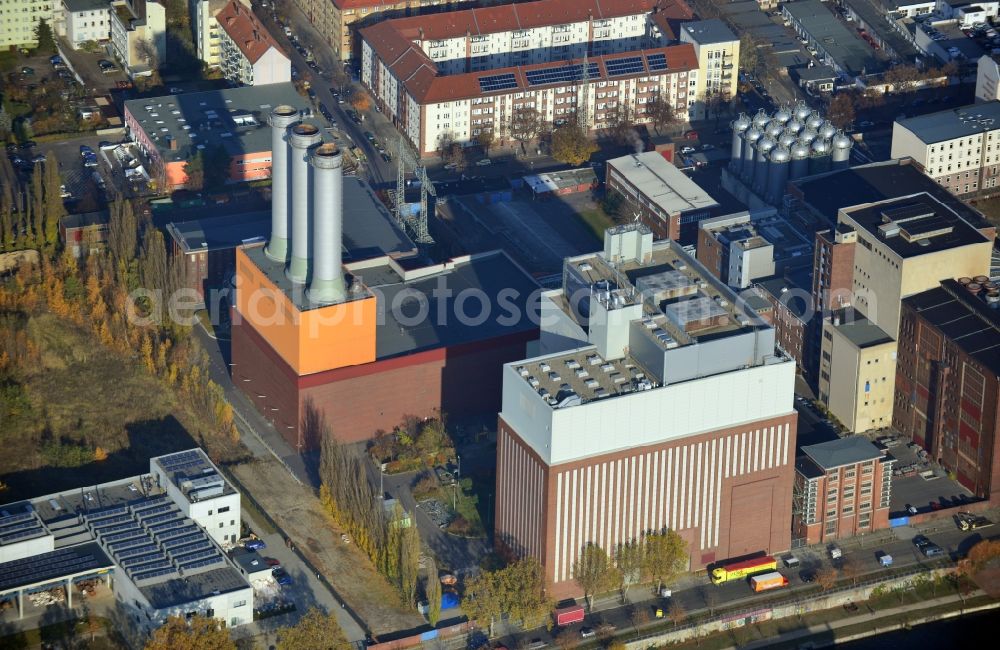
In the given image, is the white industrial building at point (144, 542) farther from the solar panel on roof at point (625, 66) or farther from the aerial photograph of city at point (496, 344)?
the solar panel on roof at point (625, 66)

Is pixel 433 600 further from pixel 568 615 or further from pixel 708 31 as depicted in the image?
pixel 708 31

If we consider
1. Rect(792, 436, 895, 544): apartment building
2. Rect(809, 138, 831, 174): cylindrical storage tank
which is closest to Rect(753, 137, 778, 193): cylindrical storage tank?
Rect(809, 138, 831, 174): cylindrical storage tank

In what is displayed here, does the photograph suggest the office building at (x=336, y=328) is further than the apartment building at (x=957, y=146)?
No

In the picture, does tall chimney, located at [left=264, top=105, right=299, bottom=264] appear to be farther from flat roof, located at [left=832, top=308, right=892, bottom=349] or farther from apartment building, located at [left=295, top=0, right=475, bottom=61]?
apartment building, located at [left=295, top=0, right=475, bottom=61]

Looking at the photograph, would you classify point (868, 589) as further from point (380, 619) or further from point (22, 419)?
point (22, 419)

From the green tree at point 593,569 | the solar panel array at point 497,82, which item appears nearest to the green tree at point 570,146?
the solar panel array at point 497,82

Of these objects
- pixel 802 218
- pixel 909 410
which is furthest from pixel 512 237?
pixel 909 410
